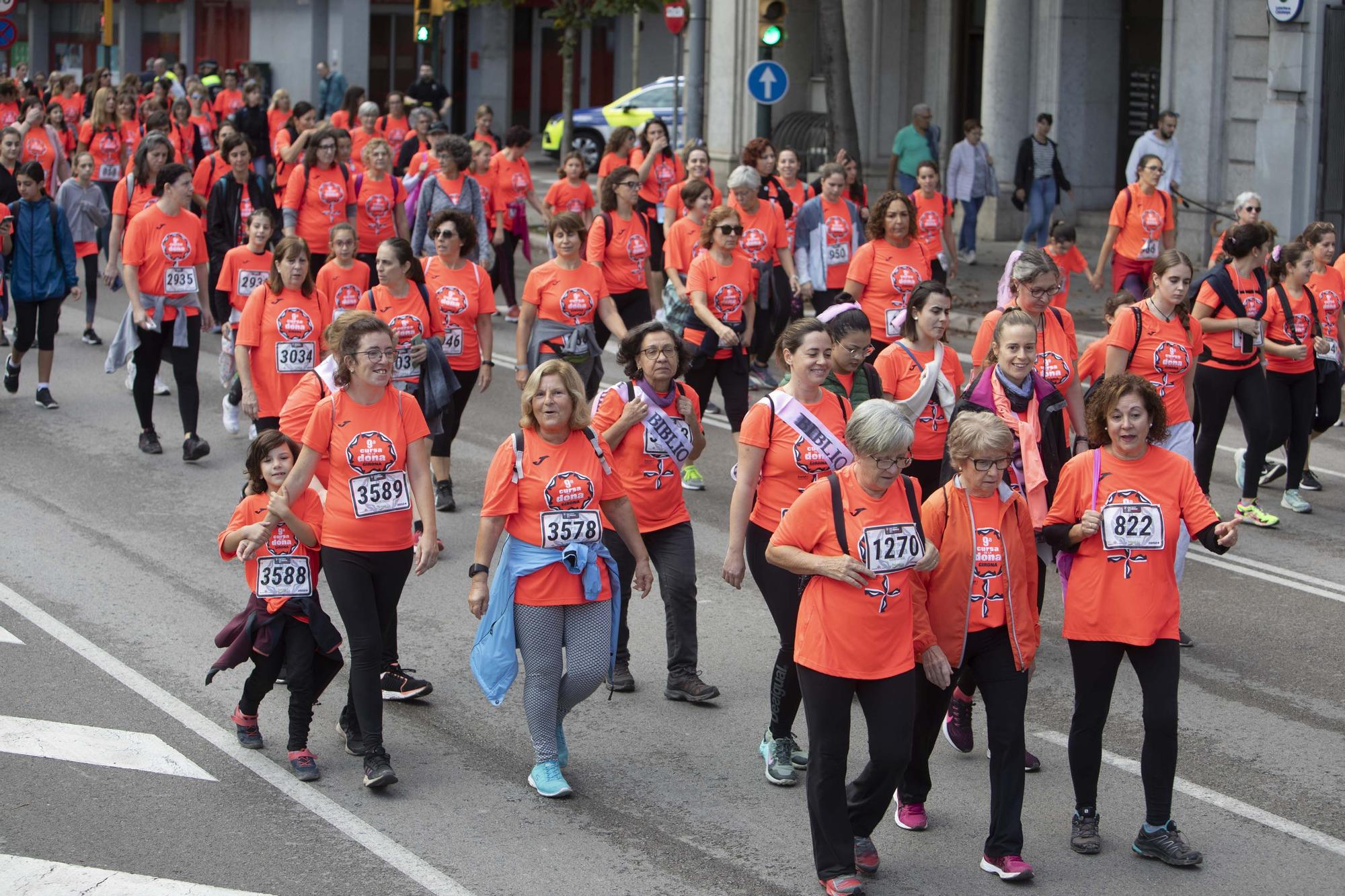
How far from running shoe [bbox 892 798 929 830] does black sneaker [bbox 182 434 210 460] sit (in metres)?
7.13

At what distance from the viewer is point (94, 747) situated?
23.5ft

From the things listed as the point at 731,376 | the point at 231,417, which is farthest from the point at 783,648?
the point at 231,417

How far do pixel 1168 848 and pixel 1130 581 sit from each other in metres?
0.93

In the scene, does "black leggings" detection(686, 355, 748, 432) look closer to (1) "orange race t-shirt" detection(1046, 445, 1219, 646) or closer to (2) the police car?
(1) "orange race t-shirt" detection(1046, 445, 1219, 646)

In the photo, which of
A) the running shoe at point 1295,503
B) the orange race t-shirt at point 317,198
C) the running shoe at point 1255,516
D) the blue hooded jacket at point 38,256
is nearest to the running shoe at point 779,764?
the running shoe at point 1255,516

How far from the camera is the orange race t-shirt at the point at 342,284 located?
10633 mm

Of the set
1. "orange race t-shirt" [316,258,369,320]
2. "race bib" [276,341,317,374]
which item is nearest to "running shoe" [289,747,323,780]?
"race bib" [276,341,317,374]

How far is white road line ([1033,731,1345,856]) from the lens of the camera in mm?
6434

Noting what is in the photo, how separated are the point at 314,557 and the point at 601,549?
3.96ft

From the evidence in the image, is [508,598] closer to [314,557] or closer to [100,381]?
[314,557]

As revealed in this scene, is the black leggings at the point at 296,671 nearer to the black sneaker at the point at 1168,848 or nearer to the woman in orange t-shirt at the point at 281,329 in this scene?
the black sneaker at the point at 1168,848

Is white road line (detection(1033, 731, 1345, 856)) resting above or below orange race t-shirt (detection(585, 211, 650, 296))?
below

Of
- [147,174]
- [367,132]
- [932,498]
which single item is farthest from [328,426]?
[367,132]

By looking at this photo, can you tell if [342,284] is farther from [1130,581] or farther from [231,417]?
[1130,581]
